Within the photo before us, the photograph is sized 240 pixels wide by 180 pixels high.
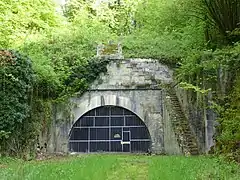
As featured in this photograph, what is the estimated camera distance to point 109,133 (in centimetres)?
1708

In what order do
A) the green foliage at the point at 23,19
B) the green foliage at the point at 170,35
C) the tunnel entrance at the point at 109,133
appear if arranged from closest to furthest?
the tunnel entrance at the point at 109,133 < the green foliage at the point at 170,35 < the green foliage at the point at 23,19

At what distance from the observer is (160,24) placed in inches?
877

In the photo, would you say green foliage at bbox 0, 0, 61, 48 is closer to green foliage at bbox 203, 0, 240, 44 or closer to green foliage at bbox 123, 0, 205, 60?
green foliage at bbox 123, 0, 205, 60

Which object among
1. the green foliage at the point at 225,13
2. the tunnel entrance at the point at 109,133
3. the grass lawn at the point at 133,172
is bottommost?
the grass lawn at the point at 133,172

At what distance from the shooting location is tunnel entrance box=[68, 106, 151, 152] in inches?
669

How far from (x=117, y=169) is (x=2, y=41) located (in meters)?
10.9

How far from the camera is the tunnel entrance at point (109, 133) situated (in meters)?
17.0

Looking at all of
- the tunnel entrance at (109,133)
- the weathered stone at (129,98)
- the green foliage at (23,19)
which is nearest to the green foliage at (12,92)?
the weathered stone at (129,98)

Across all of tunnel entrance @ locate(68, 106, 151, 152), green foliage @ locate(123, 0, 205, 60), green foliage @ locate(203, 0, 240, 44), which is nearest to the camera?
green foliage @ locate(203, 0, 240, 44)

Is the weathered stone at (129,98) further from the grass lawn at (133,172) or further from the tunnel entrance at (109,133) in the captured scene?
the grass lawn at (133,172)

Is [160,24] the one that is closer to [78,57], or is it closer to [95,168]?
[78,57]

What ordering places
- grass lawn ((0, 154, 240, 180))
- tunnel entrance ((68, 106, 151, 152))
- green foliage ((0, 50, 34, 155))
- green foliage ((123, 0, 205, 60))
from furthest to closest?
green foliage ((123, 0, 205, 60)), tunnel entrance ((68, 106, 151, 152)), green foliage ((0, 50, 34, 155)), grass lawn ((0, 154, 240, 180))

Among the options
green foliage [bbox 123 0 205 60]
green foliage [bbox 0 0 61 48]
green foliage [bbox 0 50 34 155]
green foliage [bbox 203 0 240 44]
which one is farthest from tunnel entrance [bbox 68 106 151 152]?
green foliage [bbox 0 0 61 48]

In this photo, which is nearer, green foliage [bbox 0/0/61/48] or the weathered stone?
the weathered stone
